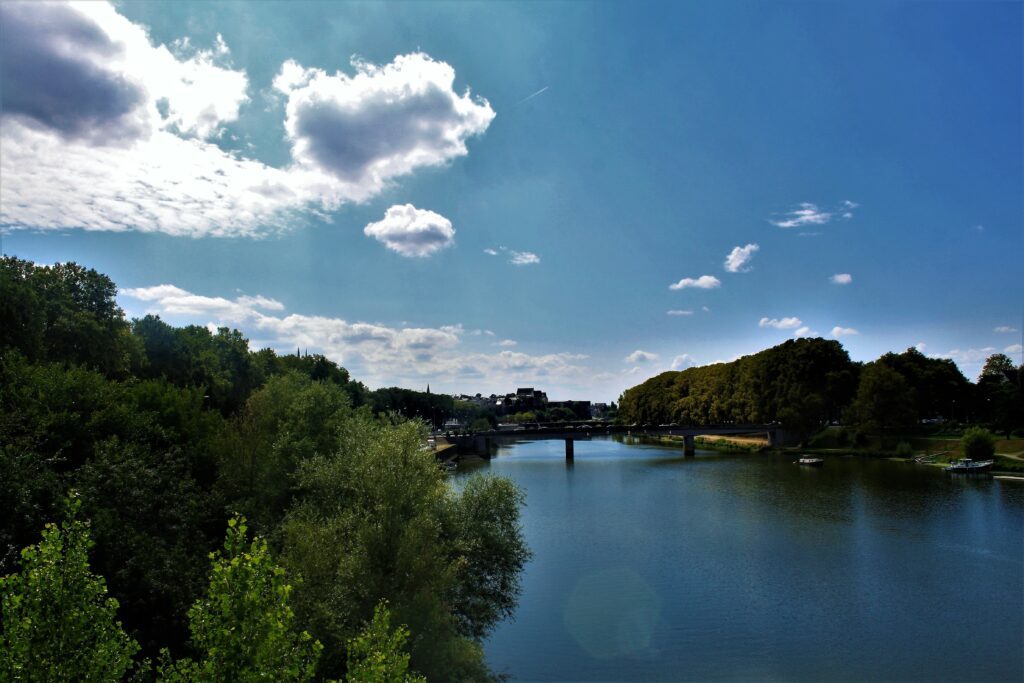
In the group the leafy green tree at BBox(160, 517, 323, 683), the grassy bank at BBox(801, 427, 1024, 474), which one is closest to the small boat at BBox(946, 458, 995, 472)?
the grassy bank at BBox(801, 427, 1024, 474)

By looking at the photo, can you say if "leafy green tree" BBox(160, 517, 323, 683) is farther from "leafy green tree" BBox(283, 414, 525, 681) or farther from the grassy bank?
the grassy bank

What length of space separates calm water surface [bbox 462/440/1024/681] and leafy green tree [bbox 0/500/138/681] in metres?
18.9

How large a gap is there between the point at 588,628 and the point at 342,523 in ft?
41.8

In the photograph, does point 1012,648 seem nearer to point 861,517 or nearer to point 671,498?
point 861,517

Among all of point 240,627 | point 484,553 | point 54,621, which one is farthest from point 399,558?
point 54,621

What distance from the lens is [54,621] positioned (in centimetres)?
963

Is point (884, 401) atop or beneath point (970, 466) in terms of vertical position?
atop

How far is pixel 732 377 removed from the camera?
5113 inches

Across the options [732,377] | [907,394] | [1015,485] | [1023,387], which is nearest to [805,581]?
[1015,485]

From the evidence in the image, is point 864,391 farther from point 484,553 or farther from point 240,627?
point 240,627

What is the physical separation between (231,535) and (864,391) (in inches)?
3885

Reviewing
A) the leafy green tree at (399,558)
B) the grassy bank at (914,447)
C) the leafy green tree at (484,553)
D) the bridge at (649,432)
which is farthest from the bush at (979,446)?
the leafy green tree at (399,558)

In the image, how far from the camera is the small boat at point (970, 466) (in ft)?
237

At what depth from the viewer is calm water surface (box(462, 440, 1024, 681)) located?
25.7m
